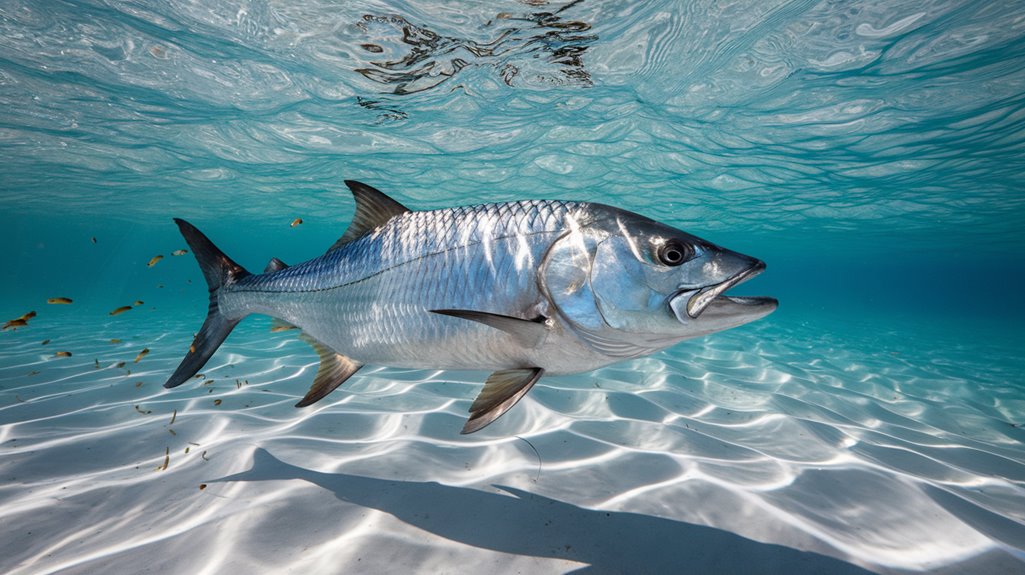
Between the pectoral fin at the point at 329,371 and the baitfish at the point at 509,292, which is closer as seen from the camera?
the baitfish at the point at 509,292

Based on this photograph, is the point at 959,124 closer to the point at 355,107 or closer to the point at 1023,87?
the point at 1023,87

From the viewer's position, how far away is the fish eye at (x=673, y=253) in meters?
1.76

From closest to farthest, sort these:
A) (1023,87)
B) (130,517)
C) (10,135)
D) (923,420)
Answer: (130,517), (923,420), (1023,87), (10,135)

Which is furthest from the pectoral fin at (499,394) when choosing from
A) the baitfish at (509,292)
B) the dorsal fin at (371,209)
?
the dorsal fin at (371,209)

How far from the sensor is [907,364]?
39.0ft

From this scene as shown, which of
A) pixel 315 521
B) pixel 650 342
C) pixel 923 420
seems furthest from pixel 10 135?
pixel 923 420

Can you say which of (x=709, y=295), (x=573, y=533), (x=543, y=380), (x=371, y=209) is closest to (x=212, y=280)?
(x=371, y=209)

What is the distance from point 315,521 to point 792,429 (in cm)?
463

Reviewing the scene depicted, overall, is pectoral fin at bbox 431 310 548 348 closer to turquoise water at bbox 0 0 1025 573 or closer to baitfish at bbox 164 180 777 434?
baitfish at bbox 164 180 777 434

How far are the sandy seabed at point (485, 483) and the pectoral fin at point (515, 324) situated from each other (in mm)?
1117

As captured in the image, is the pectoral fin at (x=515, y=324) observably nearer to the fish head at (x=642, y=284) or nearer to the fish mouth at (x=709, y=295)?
the fish head at (x=642, y=284)

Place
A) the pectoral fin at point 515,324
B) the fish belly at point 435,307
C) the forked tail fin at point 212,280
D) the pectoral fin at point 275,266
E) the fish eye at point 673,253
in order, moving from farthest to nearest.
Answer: the pectoral fin at point 275,266 → the forked tail fin at point 212,280 → the fish belly at point 435,307 → the fish eye at point 673,253 → the pectoral fin at point 515,324

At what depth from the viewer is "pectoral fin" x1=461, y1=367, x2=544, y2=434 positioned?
173cm

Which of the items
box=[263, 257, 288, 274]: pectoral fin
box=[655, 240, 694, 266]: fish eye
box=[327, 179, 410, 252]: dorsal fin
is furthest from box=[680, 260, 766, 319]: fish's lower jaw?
box=[263, 257, 288, 274]: pectoral fin
